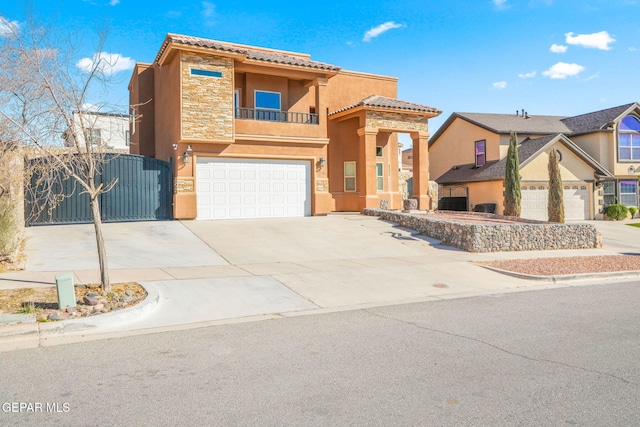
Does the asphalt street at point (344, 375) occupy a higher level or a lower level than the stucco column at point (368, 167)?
lower

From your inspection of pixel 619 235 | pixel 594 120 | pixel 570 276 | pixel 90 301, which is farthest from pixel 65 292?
pixel 594 120

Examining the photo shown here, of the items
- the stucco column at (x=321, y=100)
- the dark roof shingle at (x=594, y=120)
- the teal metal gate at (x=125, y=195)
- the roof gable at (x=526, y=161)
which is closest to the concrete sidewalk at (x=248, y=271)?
the teal metal gate at (x=125, y=195)

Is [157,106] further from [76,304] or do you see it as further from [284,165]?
[76,304]

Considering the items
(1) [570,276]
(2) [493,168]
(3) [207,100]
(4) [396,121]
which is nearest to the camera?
(1) [570,276]

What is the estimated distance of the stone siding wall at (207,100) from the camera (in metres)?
18.3

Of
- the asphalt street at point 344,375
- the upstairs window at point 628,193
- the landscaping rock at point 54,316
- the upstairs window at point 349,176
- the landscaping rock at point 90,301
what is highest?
the upstairs window at point 349,176

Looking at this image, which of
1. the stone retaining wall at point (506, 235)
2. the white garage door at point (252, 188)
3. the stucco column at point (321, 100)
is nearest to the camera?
the stone retaining wall at point (506, 235)

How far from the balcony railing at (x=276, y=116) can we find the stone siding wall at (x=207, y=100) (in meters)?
1.71

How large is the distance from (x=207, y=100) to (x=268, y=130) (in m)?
2.99

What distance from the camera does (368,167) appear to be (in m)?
22.7

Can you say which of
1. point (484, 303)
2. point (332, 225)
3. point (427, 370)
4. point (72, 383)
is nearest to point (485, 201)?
point (332, 225)

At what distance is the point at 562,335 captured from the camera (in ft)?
22.0

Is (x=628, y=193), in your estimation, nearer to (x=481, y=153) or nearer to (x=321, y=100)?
(x=481, y=153)

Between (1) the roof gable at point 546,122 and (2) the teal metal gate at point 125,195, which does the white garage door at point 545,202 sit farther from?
(2) the teal metal gate at point 125,195
